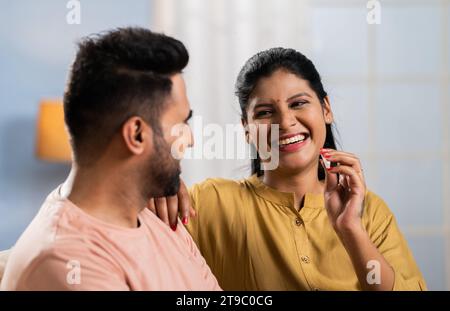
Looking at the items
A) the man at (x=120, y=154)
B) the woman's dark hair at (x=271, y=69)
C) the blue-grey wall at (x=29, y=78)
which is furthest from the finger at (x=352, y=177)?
the blue-grey wall at (x=29, y=78)

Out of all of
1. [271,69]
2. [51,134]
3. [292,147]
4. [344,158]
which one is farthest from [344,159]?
[51,134]

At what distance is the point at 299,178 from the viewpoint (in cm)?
141

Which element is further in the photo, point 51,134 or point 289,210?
point 51,134

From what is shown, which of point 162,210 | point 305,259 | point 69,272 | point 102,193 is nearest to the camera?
point 69,272

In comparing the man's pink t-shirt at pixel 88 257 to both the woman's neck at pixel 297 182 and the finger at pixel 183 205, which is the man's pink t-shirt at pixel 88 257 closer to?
the finger at pixel 183 205

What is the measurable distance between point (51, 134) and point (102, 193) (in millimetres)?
1697

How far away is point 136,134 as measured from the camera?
98cm

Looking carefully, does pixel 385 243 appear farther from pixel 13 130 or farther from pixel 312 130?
pixel 13 130

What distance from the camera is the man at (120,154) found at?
928 millimetres

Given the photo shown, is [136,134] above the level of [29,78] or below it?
below

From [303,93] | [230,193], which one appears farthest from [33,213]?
[303,93]

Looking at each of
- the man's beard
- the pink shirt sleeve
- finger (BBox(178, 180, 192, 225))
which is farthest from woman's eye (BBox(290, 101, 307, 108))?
the pink shirt sleeve

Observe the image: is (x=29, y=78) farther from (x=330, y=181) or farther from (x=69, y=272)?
(x=69, y=272)

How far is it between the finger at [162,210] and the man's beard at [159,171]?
0.16 metres
